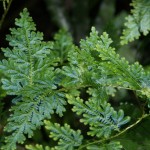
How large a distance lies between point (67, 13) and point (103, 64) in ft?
5.73

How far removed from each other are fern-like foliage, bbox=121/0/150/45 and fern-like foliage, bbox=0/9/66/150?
0.39 m

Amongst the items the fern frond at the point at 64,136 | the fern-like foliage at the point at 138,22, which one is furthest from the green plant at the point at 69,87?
the fern-like foliage at the point at 138,22

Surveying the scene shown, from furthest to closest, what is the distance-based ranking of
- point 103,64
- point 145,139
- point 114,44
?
point 114,44 → point 145,139 → point 103,64

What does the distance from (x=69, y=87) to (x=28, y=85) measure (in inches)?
5.0

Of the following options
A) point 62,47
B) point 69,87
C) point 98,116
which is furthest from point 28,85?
point 62,47

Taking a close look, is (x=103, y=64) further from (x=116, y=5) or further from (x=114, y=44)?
(x=116, y=5)

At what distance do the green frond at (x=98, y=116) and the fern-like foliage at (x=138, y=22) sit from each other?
47cm

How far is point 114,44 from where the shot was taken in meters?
1.57

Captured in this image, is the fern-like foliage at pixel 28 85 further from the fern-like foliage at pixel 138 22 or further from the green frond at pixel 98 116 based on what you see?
the fern-like foliage at pixel 138 22

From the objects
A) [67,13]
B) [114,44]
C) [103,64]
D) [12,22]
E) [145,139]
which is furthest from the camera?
[67,13]

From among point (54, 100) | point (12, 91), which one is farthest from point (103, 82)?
point (12, 91)

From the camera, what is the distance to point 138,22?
149cm

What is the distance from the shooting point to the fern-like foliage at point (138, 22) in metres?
1.46

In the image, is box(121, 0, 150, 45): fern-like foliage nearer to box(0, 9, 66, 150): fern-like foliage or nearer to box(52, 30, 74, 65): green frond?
box(52, 30, 74, 65): green frond
